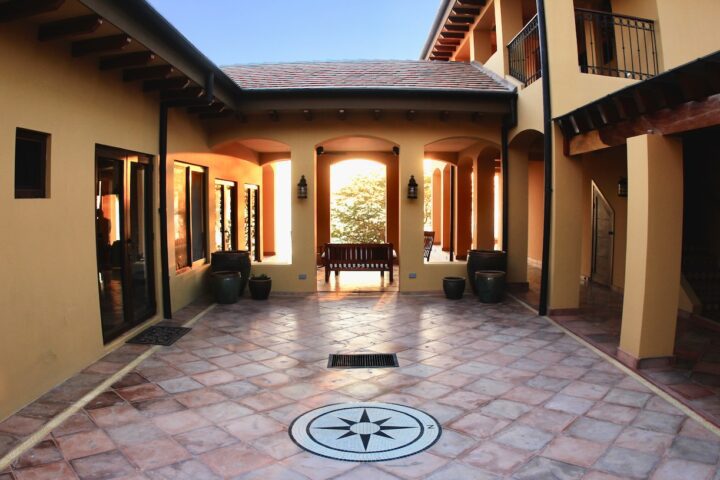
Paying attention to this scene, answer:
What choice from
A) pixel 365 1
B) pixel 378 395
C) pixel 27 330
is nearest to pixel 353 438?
pixel 378 395

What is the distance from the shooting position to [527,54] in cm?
940

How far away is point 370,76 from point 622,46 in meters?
4.65

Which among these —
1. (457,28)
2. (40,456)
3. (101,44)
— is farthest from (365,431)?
(457,28)

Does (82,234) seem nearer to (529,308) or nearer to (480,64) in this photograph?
(529,308)

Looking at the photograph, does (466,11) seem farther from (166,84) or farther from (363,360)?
(363,360)

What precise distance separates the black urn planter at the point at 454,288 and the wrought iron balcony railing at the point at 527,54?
3.83 meters

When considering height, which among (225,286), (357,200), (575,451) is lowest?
(575,451)

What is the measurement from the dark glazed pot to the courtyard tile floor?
225cm

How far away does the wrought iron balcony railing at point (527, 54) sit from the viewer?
884cm

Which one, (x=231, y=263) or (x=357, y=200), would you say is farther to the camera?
(x=357, y=200)

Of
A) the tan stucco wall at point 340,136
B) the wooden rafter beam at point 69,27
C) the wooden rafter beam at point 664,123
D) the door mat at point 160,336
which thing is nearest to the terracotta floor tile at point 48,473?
the door mat at point 160,336

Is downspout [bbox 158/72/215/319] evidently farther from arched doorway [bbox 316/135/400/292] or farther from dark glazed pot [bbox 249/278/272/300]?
arched doorway [bbox 316/135/400/292]

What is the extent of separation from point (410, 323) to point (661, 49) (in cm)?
611

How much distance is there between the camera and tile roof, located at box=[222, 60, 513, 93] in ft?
31.2
